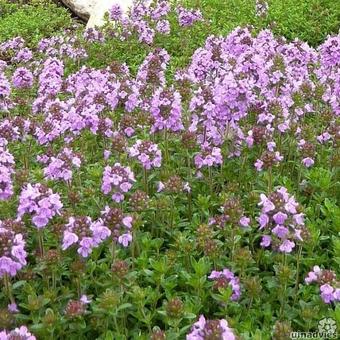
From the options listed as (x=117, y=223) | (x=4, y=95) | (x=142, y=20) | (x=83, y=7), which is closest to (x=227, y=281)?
(x=117, y=223)

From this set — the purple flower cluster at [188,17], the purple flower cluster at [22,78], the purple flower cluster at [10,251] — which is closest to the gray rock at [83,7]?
the purple flower cluster at [188,17]

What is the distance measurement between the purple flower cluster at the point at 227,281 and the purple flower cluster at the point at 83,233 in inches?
25.7

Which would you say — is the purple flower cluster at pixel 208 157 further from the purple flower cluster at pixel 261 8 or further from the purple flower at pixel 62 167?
the purple flower cluster at pixel 261 8

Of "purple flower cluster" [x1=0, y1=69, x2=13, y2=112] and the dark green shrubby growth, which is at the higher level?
"purple flower cluster" [x1=0, y1=69, x2=13, y2=112]

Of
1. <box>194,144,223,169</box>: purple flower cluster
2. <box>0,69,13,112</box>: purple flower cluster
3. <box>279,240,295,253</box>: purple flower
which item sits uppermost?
<box>279,240,295,253</box>: purple flower

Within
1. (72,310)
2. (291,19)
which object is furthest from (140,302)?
(291,19)

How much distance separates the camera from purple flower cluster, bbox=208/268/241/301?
10.9ft

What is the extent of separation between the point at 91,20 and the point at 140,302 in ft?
27.9

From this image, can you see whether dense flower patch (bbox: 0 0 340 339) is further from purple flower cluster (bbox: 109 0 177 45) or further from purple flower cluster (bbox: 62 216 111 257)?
purple flower cluster (bbox: 109 0 177 45)

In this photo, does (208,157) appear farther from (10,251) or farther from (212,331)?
(212,331)

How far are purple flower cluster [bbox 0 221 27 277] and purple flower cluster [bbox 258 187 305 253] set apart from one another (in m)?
1.20

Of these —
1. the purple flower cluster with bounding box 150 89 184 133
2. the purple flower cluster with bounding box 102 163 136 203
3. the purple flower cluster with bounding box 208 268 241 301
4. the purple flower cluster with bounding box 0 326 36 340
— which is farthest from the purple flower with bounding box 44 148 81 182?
the purple flower cluster with bounding box 0 326 36 340

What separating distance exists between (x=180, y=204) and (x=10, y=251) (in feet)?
5.25

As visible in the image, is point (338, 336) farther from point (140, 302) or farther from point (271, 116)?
point (271, 116)
